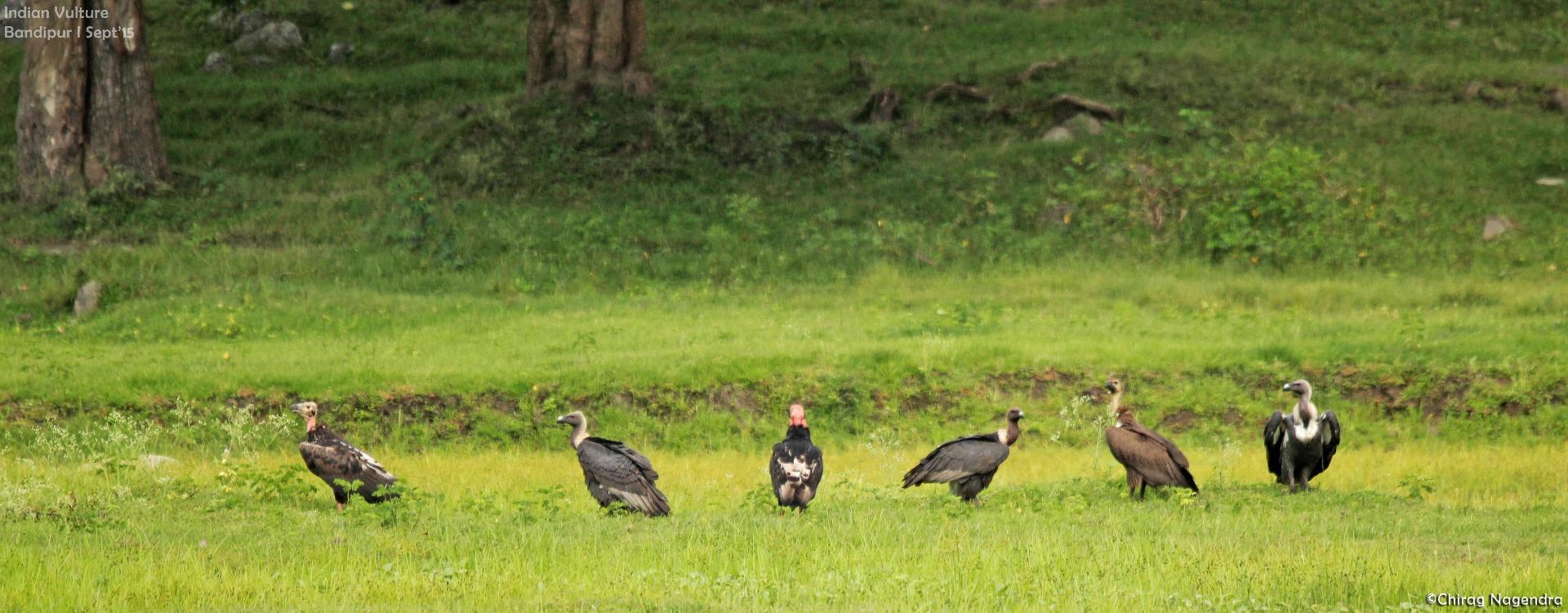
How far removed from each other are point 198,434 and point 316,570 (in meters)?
7.61

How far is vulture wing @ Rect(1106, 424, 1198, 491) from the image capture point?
482 inches

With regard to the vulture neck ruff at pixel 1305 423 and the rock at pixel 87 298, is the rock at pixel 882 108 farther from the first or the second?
the vulture neck ruff at pixel 1305 423

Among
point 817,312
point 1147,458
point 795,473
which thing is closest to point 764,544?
point 795,473

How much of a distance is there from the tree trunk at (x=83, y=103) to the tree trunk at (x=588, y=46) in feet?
23.9

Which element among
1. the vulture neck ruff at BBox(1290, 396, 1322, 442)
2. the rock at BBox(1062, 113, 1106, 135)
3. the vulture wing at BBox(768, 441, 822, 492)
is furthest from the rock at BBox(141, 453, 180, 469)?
the rock at BBox(1062, 113, 1106, 135)

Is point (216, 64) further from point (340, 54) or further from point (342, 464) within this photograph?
point (342, 464)

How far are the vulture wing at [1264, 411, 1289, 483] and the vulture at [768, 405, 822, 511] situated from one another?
4.23 m

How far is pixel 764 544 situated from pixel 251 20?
31.9m

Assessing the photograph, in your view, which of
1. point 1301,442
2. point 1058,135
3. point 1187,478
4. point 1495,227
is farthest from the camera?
point 1058,135

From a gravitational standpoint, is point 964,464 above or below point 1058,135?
above

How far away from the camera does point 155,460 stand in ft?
44.6

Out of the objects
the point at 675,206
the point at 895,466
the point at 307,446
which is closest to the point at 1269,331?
the point at 895,466

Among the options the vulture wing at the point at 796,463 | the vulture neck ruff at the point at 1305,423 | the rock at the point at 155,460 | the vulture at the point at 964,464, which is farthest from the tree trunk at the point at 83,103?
the vulture neck ruff at the point at 1305,423

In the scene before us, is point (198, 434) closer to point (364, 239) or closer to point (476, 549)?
point (476, 549)
